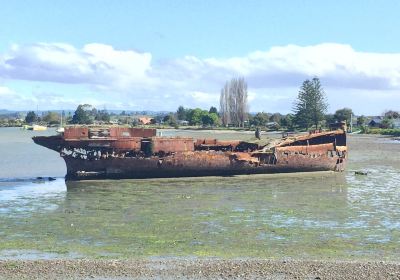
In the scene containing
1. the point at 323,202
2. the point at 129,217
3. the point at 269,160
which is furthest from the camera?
the point at 269,160

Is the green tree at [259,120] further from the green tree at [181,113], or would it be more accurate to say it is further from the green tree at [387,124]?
the green tree at [181,113]

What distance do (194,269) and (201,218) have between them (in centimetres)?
605

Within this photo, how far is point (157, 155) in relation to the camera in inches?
1096

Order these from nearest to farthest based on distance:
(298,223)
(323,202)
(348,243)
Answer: (348,243), (298,223), (323,202)

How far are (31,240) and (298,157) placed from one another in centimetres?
2004

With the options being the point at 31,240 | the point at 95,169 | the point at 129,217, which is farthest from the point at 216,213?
the point at 95,169

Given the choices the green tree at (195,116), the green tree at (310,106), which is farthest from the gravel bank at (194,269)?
the green tree at (195,116)

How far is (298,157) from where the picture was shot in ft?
102

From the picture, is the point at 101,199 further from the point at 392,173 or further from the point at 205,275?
the point at 392,173

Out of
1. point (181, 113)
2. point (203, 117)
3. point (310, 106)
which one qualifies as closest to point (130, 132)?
point (310, 106)

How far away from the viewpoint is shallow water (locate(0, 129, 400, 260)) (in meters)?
12.6

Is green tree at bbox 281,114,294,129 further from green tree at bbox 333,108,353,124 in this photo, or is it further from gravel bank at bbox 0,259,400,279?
gravel bank at bbox 0,259,400,279

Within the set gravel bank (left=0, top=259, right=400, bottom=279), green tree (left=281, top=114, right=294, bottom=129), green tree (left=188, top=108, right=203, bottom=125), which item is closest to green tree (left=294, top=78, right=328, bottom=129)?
green tree (left=281, top=114, right=294, bottom=129)

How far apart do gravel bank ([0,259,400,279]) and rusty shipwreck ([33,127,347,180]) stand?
16011mm
